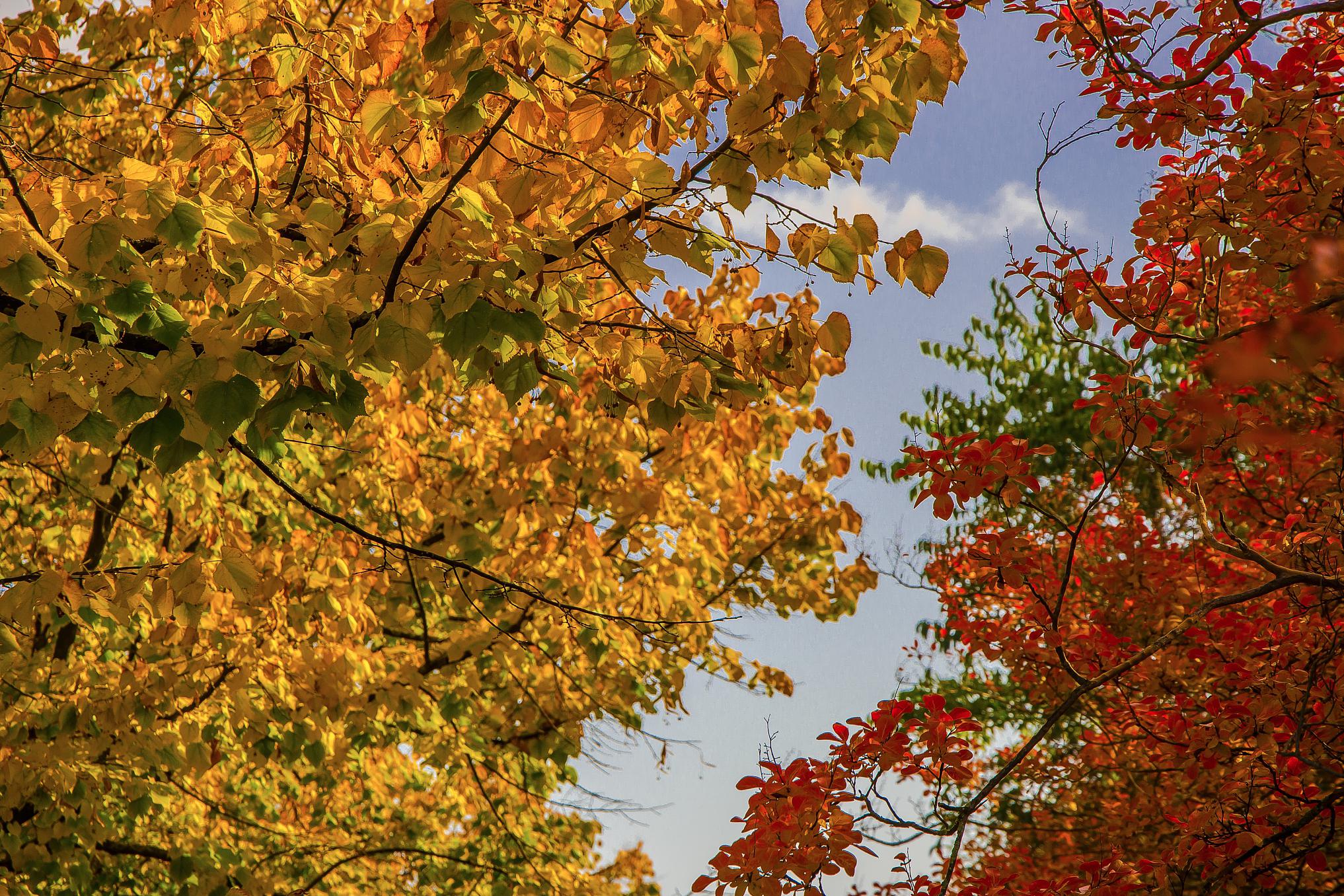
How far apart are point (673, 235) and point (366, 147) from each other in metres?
1.16

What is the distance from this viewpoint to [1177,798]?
6258 mm

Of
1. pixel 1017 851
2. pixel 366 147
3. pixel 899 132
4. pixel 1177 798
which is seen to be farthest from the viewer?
pixel 1017 851

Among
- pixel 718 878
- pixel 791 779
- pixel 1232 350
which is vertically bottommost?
pixel 1232 350

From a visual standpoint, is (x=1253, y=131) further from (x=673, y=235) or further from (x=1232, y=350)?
(x=1232, y=350)

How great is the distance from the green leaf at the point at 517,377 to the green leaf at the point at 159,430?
0.87m

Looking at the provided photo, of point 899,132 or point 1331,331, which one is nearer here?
point 1331,331

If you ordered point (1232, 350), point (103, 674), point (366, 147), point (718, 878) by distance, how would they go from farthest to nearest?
point (103, 674) < point (718, 878) < point (366, 147) < point (1232, 350)

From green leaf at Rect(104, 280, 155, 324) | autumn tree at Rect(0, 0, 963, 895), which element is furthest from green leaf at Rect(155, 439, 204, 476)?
green leaf at Rect(104, 280, 155, 324)

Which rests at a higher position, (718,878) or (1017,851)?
(1017,851)

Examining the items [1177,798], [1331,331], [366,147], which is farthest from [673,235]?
[1177,798]

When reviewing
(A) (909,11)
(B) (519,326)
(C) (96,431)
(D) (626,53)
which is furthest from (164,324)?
(A) (909,11)

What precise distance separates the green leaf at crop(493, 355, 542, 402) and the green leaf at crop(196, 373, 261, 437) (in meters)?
0.73

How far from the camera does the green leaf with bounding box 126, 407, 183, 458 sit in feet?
8.05

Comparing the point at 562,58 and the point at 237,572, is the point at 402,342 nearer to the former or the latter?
the point at 562,58
